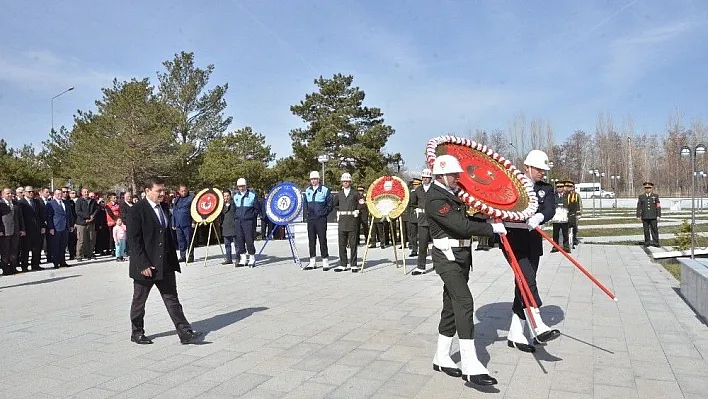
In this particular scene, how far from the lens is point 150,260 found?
638 centimetres

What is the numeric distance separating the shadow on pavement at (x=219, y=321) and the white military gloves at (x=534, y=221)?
400 cm

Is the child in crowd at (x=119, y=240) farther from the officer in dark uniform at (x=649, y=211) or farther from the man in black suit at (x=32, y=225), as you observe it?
the officer in dark uniform at (x=649, y=211)

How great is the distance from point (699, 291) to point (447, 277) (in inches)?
174

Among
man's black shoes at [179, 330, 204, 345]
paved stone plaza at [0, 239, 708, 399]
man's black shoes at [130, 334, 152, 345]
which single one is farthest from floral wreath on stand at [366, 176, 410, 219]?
man's black shoes at [130, 334, 152, 345]

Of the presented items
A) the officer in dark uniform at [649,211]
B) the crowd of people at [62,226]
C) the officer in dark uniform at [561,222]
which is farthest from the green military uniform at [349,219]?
the officer in dark uniform at [649,211]

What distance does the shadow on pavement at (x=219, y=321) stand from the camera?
7.02 metres

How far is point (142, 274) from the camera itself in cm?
629

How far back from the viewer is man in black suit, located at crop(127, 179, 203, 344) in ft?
20.8

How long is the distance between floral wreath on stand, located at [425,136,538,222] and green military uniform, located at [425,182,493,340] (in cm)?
15

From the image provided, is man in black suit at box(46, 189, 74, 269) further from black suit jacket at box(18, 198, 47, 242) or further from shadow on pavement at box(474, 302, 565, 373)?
shadow on pavement at box(474, 302, 565, 373)

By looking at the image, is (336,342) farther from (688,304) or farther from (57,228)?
(57,228)

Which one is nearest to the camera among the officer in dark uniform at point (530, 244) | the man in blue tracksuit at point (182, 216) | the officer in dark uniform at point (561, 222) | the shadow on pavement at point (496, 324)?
the shadow on pavement at point (496, 324)

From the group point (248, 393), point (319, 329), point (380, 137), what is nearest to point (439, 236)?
point (248, 393)

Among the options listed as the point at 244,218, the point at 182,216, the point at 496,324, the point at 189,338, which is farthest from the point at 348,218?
the point at 189,338
